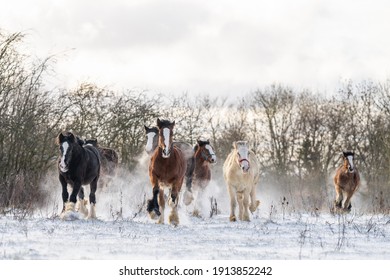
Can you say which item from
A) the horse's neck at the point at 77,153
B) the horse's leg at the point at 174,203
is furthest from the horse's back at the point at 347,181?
the horse's neck at the point at 77,153

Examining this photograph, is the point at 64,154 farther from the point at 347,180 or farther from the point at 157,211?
the point at 347,180

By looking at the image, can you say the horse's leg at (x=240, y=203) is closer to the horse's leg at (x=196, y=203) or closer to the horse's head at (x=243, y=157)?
Result: the horse's head at (x=243, y=157)

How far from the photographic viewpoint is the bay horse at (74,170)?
14758mm

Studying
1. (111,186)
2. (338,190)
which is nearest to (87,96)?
(111,186)

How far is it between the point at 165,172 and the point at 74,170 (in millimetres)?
1897

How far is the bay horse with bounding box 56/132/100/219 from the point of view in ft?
48.4

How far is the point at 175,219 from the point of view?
14.6 m

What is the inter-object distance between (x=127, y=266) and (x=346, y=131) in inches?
1527

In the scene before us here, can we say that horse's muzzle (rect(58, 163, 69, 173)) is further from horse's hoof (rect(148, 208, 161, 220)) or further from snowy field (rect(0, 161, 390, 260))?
horse's hoof (rect(148, 208, 161, 220))

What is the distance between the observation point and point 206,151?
66.3 feet

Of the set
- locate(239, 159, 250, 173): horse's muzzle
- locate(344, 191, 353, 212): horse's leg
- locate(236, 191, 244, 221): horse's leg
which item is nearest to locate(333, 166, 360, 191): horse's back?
locate(344, 191, 353, 212): horse's leg

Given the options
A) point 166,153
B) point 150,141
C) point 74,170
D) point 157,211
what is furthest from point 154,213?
point 150,141

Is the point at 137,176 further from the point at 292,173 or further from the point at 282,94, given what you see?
the point at 282,94

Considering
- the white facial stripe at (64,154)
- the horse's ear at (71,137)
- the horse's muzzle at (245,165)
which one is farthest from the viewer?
the horse's muzzle at (245,165)
